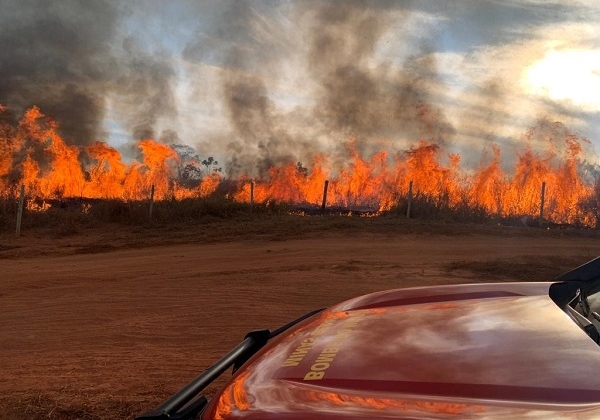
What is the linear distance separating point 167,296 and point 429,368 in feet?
22.5

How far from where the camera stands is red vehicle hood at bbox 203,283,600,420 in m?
1.25

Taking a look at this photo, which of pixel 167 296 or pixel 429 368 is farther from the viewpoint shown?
pixel 167 296

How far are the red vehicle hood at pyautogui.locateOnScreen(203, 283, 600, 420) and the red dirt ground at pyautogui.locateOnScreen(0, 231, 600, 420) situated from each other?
2.62 meters

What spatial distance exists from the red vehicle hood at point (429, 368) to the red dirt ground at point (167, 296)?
2.62 meters

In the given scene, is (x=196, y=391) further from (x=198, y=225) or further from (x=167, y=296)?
(x=198, y=225)

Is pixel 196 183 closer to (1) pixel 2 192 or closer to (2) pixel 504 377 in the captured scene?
(1) pixel 2 192

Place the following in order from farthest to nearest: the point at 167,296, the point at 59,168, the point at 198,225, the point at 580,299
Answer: the point at 59,168
the point at 198,225
the point at 167,296
the point at 580,299

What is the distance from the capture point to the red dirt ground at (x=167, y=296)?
14.4ft

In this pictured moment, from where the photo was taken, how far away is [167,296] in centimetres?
790

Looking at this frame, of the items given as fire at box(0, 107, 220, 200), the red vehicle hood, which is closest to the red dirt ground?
the red vehicle hood

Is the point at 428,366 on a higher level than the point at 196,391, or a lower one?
higher

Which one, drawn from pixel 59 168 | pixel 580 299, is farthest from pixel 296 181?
pixel 580 299

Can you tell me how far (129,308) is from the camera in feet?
23.3

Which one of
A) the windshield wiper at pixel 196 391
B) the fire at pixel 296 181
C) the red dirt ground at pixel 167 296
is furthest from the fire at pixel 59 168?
the windshield wiper at pixel 196 391
